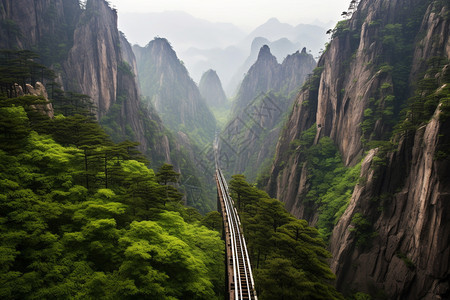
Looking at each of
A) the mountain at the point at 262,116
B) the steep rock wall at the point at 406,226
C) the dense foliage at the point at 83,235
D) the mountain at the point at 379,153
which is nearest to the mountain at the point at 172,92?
the mountain at the point at 262,116

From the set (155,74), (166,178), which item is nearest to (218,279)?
(166,178)

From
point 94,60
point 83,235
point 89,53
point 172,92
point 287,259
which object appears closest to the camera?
point 83,235

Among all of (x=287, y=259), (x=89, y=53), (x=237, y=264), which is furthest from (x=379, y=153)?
(x=89, y=53)

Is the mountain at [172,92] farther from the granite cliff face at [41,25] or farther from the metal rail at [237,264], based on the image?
the metal rail at [237,264]

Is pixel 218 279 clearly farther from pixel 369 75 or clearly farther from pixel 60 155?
pixel 369 75

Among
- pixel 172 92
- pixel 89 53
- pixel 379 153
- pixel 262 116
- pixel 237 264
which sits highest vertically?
pixel 172 92

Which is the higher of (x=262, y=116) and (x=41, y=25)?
(x=41, y=25)

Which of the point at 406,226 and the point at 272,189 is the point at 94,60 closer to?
the point at 272,189
